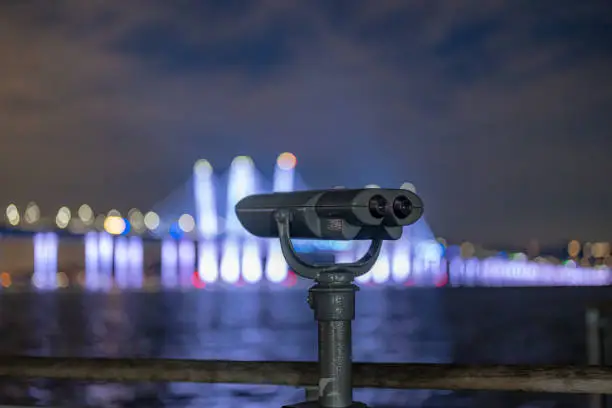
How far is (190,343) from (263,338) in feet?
12.6

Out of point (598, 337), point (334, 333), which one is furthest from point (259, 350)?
point (334, 333)

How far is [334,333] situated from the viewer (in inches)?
77.6

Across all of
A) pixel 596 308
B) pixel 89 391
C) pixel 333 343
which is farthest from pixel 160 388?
pixel 333 343

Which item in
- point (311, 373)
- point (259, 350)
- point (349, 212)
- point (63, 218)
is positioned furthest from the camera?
point (63, 218)

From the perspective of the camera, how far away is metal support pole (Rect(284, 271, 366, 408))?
6.41ft

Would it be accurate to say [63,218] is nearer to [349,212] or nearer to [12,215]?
[12,215]

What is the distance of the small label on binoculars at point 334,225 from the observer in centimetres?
191

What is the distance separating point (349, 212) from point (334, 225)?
0.17 feet

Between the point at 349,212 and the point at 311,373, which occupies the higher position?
the point at 349,212

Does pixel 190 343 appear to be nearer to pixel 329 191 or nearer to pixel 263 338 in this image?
pixel 263 338

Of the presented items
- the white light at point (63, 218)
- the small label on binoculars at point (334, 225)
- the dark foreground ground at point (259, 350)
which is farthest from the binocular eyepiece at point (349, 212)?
the white light at point (63, 218)

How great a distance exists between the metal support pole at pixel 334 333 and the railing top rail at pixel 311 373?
545 mm

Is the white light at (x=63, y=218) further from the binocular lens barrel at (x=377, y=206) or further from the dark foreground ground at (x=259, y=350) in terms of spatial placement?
the binocular lens barrel at (x=377, y=206)

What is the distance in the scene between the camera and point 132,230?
72.7 meters
